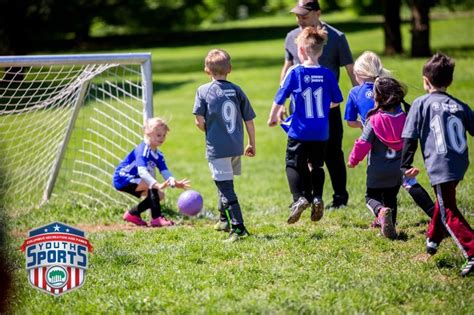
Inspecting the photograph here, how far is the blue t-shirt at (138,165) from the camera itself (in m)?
8.88

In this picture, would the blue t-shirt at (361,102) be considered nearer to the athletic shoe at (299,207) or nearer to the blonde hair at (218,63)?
the athletic shoe at (299,207)

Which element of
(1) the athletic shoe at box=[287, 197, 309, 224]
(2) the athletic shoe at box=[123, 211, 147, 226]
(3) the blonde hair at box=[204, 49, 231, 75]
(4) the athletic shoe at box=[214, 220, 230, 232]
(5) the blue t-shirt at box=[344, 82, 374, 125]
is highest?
(3) the blonde hair at box=[204, 49, 231, 75]

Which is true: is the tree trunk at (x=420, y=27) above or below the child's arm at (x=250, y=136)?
below

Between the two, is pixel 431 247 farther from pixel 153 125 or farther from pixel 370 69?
pixel 153 125

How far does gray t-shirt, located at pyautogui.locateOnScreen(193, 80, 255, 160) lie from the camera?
24.9 ft

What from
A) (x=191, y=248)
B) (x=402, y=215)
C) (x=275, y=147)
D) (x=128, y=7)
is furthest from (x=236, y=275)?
(x=128, y=7)

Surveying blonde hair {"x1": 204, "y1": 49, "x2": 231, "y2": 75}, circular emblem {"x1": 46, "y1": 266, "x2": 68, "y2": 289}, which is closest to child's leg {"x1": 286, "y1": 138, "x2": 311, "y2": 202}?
blonde hair {"x1": 204, "y1": 49, "x2": 231, "y2": 75}

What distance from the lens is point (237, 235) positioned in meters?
7.64

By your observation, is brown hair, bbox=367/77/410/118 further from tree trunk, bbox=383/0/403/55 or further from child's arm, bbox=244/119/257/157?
tree trunk, bbox=383/0/403/55

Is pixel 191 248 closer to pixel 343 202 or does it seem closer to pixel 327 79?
pixel 327 79

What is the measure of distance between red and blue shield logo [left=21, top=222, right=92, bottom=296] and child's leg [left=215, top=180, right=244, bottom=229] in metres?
1.46

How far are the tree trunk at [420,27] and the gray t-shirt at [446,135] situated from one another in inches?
800

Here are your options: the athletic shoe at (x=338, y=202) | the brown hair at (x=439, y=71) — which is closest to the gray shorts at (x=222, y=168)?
the athletic shoe at (x=338, y=202)

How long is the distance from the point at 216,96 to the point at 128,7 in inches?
1430
